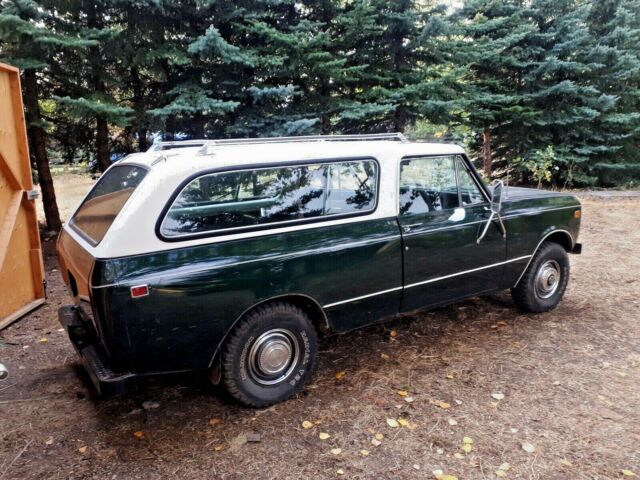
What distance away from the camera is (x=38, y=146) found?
313 inches

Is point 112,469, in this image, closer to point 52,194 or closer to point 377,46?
point 52,194

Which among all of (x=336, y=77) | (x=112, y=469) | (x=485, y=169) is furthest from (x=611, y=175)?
(x=112, y=469)

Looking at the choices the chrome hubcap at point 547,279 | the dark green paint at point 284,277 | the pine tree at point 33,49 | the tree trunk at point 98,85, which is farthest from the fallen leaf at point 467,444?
the tree trunk at point 98,85

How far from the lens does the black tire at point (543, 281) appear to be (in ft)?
15.8

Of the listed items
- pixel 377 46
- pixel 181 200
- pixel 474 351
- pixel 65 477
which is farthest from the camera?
pixel 377 46

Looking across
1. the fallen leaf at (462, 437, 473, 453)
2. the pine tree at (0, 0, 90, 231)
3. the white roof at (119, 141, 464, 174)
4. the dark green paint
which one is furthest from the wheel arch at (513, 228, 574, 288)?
the pine tree at (0, 0, 90, 231)

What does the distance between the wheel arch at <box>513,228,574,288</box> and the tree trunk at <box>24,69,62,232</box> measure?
7.31 m

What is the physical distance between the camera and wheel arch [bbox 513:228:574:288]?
4.74 metres

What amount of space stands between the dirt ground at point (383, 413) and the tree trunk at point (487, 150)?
1017cm

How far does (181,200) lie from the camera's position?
2.99 m

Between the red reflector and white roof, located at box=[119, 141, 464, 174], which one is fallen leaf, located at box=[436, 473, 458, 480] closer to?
the red reflector

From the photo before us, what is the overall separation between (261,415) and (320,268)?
1.11m

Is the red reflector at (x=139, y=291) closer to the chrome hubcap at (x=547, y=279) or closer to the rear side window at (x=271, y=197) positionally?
the rear side window at (x=271, y=197)

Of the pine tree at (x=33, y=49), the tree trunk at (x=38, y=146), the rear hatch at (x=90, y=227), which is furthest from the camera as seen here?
the tree trunk at (x=38, y=146)
